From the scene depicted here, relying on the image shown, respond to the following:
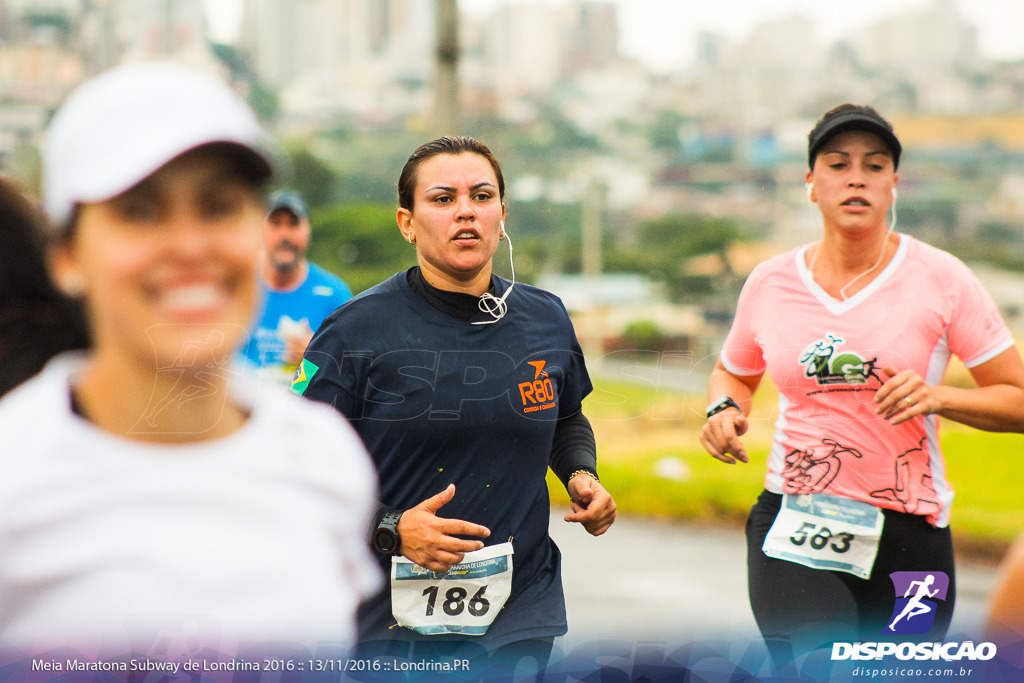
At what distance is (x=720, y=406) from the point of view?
115 inches

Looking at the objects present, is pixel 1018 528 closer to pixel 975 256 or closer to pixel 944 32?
pixel 975 256

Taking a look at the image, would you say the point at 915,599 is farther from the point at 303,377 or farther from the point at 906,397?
the point at 303,377

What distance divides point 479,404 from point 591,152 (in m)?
5.73

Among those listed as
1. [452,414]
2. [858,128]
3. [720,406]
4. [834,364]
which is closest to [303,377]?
[452,414]

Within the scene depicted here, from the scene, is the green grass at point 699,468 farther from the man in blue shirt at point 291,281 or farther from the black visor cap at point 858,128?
the man in blue shirt at point 291,281

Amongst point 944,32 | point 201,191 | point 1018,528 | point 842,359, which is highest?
point 944,32

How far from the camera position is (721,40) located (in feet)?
25.5

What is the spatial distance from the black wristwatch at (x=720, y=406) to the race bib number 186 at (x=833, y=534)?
0.32m

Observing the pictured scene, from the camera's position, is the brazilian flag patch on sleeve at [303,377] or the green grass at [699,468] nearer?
the brazilian flag patch on sleeve at [303,377]

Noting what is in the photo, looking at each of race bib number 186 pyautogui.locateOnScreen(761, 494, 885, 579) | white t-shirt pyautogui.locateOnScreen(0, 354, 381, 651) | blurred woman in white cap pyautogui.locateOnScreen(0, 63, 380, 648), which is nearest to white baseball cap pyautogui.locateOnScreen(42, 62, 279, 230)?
blurred woman in white cap pyautogui.locateOnScreen(0, 63, 380, 648)

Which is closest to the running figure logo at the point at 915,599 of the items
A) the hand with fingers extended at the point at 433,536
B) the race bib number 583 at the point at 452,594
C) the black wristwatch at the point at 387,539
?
the race bib number 583 at the point at 452,594

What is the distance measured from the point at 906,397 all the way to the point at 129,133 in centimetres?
Result: 205

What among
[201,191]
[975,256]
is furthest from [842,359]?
[975,256]

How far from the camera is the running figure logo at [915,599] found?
2795mm
